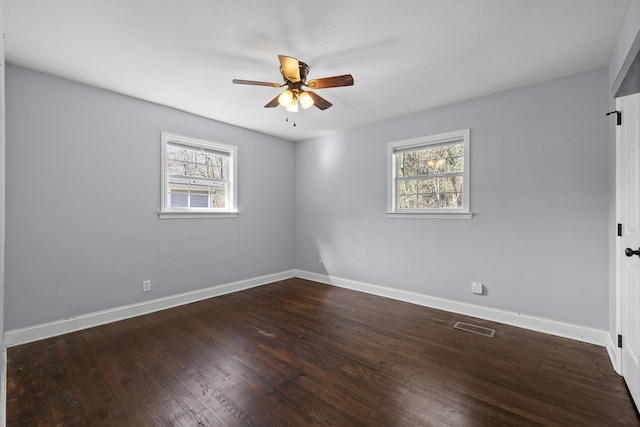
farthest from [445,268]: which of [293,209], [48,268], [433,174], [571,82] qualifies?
[48,268]

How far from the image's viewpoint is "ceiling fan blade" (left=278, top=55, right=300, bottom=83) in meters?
2.19

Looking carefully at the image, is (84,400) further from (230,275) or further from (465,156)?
(465,156)

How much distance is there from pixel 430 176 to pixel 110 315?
13.9ft

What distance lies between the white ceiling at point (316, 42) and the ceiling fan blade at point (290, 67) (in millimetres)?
189

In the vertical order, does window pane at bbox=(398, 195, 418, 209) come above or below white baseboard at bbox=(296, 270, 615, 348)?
above

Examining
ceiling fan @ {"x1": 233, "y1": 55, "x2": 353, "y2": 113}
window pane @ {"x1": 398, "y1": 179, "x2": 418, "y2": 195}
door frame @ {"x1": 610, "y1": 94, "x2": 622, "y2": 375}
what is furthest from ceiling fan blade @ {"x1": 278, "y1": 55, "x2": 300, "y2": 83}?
door frame @ {"x1": 610, "y1": 94, "x2": 622, "y2": 375}

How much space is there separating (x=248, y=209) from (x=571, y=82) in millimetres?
4318

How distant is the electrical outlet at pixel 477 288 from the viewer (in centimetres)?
332

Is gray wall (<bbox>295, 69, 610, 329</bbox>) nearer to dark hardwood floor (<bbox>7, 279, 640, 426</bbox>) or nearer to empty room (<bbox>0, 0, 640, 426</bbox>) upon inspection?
empty room (<bbox>0, 0, 640, 426</bbox>)

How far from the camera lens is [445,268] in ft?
11.8

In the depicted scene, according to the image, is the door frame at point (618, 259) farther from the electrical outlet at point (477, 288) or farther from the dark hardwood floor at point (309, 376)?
the electrical outlet at point (477, 288)

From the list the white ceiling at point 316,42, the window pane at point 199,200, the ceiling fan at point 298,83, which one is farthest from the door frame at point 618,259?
the window pane at point 199,200

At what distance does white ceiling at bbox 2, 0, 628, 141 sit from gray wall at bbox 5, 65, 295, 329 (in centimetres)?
35

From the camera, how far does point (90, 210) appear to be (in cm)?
308
